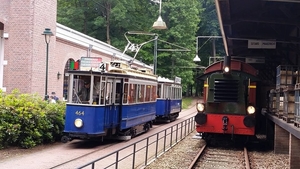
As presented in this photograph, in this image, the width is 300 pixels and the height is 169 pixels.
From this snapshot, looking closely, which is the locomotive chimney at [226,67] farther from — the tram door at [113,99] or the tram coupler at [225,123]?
the tram door at [113,99]

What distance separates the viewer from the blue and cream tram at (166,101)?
2712 centimetres

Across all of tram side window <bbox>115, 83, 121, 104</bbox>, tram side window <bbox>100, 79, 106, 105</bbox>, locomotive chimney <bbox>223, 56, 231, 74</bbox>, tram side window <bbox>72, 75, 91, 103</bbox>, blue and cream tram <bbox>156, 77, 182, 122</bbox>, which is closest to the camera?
tram side window <bbox>72, 75, 91, 103</bbox>

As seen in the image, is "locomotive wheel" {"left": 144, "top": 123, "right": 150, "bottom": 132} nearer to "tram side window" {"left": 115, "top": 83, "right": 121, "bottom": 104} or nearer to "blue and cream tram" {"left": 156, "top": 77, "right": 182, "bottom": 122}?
"blue and cream tram" {"left": 156, "top": 77, "right": 182, "bottom": 122}

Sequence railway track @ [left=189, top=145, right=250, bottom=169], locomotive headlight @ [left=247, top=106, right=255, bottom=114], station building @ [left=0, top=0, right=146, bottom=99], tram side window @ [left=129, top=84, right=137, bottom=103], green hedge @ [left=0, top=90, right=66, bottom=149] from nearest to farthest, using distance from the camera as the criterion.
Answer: railway track @ [left=189, top=145, right=250, bottom=169]
green hedge @ [left=0, top=90, right=66, bottom=149]
locomotive headlight @ [left=247, top=106, right=255, bottom=114]
tram side window @ [left=129, top=84, right=137, bottom=103]
station building @ [left=0, top=0, right=146, bottom=99]

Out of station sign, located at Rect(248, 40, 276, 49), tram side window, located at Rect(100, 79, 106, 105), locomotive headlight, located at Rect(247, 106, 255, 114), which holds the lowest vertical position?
locomotive headlight, located at Rect(247, 106, 255, 114)

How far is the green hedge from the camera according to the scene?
1380 cm

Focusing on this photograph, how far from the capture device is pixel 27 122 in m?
14.3

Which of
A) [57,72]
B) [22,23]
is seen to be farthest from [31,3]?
[57,72]

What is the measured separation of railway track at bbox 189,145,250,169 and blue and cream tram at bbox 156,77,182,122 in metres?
10.6

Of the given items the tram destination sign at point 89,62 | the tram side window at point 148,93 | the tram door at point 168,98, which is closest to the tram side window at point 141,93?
the tram side window at point 148,93

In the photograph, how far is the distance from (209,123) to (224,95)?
3.90 feet

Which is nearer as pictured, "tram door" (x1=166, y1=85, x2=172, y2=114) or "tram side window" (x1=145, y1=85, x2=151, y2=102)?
"tram side window" (x1=145, y1=85, x2=151, y2=102)

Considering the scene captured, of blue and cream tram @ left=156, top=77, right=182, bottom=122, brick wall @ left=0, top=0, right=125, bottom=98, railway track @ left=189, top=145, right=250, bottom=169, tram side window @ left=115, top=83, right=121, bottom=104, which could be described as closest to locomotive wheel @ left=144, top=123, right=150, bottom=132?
blue and cream tram @ left=156, top=77, right=182, bottom=122

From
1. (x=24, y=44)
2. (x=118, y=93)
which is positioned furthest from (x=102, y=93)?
(x=24, y=44)
